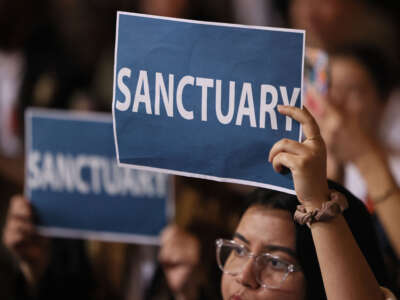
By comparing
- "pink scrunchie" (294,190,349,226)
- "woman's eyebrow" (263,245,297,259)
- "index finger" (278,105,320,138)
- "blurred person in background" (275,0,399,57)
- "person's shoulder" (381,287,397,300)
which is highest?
"blurred person in background" (275,0,399,57)

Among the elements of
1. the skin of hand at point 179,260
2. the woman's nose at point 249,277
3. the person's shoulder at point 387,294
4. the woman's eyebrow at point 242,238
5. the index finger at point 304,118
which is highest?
the index finger at point 304,118

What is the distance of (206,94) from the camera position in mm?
1269

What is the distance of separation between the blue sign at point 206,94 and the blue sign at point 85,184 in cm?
73

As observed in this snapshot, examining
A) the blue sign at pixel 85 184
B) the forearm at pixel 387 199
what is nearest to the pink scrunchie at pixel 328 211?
the forearm at pixel 387 199

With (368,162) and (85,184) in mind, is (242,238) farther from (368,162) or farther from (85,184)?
(85,184)

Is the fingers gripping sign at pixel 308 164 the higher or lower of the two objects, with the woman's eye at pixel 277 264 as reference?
higher

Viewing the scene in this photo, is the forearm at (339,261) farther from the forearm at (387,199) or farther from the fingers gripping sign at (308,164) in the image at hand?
the forearm at (387,199)

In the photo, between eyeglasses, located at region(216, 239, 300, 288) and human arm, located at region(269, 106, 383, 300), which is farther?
eyeglasses, located at region(216, 239, 300, 288)

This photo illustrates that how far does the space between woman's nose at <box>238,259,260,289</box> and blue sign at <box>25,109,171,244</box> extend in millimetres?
772

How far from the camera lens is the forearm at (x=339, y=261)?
3.79 ft

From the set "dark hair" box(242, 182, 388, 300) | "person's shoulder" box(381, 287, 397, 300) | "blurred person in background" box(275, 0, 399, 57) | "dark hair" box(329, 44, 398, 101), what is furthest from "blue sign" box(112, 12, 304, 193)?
"dark hair" box(329, 44, 398, 101)

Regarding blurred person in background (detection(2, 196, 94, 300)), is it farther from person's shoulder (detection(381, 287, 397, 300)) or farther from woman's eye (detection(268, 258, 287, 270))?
person's shoulder (detection(381, 287, 397, 300))

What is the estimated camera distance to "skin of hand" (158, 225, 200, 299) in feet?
6.88

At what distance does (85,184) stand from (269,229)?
817 mm
